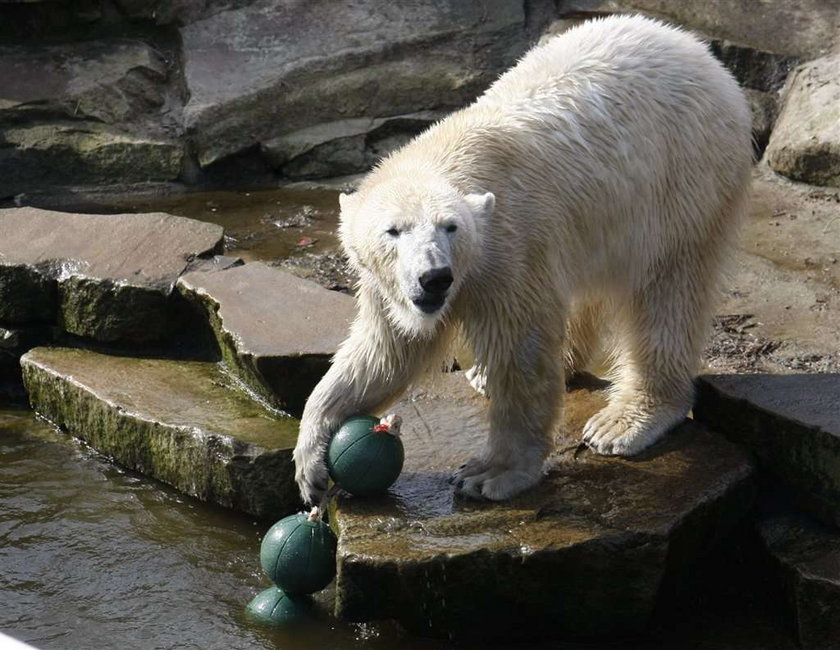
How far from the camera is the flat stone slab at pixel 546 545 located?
147 inches

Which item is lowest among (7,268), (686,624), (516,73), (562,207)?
(686,624)

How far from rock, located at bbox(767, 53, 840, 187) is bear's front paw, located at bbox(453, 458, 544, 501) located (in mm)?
3743

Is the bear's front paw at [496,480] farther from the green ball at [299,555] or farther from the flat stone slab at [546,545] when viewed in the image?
the green ball at [299,555]

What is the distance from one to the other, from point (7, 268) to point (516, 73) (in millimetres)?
2534

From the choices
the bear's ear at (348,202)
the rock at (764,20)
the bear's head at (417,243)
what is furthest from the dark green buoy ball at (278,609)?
the rock at (764,20)

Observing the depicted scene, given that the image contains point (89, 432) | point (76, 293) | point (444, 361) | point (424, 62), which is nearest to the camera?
point (444, 361)

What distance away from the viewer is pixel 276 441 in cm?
466

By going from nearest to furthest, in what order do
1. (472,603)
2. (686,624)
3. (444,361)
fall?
(472,603), (686,624), (444,361)

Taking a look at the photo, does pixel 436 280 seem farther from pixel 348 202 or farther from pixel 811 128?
pixel 811 128

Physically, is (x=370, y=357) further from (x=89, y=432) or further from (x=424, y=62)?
(x=424, y=62)

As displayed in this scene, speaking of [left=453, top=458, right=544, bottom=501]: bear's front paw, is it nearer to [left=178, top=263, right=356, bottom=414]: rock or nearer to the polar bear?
the polar bear

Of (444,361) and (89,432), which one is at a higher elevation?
(444,361)

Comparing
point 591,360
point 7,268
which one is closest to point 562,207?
point 591,360

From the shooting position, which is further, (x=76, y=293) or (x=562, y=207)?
(x=76, y=293)
